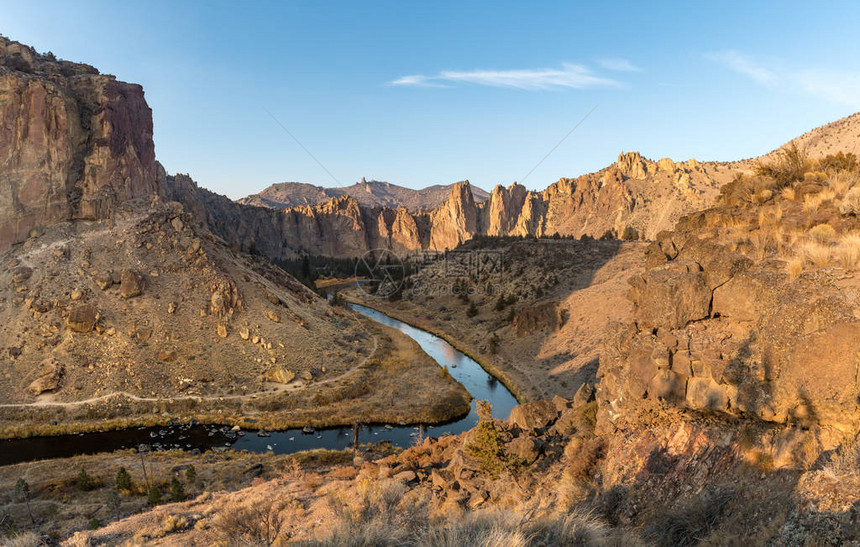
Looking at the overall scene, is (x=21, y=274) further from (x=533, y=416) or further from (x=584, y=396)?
(x=584, y=396)

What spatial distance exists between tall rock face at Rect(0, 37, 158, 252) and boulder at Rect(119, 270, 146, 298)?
9.67 metres

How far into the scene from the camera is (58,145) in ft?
143

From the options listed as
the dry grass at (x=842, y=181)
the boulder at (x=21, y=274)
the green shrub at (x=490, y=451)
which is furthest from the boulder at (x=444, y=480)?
the boulder at (x=21, y=274)

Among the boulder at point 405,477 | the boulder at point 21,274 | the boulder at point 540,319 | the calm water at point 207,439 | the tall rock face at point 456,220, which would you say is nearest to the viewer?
the boulder at point 405,477

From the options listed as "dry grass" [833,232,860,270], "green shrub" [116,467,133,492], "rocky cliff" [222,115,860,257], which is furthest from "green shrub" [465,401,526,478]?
"rocky cliff" [222,115,860,257]

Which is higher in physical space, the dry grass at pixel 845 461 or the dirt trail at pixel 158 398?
the dry grass at pixel 845 461

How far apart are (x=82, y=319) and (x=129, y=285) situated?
4525 millimetres

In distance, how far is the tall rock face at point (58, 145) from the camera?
4112 cm

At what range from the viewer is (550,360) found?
41.0m

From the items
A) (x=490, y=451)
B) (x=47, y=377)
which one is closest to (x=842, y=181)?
(x=490, y=451)

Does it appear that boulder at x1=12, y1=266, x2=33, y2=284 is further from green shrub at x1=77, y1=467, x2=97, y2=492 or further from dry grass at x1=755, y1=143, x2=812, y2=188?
dry grass at x1=755, y1=143, x2=812, y2=188

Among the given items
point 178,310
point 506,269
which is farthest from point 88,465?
point 506,269

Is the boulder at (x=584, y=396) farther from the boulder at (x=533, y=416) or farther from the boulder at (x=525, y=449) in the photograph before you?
the boulder at (x=525, y=449)

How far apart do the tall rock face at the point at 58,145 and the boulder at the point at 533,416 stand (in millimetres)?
47171
